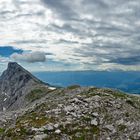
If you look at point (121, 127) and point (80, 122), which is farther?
point (80, 122)

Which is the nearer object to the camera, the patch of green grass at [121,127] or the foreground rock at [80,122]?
the foreground rock at [80,122]

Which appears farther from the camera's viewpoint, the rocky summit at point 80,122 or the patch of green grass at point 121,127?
the patch of green grass at point 121,127

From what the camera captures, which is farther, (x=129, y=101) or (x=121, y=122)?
(x=129, y=101)

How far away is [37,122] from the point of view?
53.9 meters

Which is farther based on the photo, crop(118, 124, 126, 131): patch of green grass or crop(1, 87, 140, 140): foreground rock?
crop(118, 124, 126, 131): patch of green grass

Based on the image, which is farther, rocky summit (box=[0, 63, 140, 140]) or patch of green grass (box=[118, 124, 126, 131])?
patch of green grass (box=[118, 124, 126, 131])

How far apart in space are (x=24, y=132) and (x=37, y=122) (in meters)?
4.17

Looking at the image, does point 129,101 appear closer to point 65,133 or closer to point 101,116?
point 101,116

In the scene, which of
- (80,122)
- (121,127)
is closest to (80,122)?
(80,122)

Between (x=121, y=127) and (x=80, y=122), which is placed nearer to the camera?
(x=121, y=127)

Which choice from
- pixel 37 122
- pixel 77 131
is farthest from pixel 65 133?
pixel 37 122

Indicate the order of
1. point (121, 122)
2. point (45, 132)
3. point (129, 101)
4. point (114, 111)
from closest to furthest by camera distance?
point (45, 132) < point (121, 122) < point (114, 111) < point (129, 101)

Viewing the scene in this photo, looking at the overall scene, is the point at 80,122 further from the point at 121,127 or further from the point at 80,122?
the point at 121,127

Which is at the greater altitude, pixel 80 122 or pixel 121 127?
pixel 80 122
